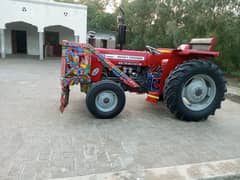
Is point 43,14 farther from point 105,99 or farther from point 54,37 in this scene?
point 105,99

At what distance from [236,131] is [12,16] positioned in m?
14.0

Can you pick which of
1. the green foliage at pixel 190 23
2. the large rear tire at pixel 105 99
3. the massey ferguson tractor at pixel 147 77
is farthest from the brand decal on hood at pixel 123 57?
the green foliage at pixel 190 23

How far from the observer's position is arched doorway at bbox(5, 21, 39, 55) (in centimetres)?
1602

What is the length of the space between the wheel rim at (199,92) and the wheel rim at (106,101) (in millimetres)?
1289

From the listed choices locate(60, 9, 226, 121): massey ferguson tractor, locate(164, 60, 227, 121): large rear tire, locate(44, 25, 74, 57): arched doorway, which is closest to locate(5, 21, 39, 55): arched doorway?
Result: locate(44, 25, 74, 57): arched doorway

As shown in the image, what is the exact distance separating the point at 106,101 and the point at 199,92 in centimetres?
175

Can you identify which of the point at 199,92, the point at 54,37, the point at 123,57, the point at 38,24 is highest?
the point at 38,24

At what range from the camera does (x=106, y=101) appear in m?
3.64

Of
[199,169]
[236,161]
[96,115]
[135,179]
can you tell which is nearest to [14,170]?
[135,179]

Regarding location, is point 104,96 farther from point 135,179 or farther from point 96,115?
Answer: point 135,179

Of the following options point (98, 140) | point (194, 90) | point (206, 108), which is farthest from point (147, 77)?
point (98, 140)

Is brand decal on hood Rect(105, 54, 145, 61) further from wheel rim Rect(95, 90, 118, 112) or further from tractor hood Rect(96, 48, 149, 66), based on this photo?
wheel rim Rect(95, 90, 118, 112)

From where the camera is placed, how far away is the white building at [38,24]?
12977mm

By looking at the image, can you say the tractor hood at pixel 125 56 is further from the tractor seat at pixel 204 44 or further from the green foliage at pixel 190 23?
the green foliage at pixel 190 23
